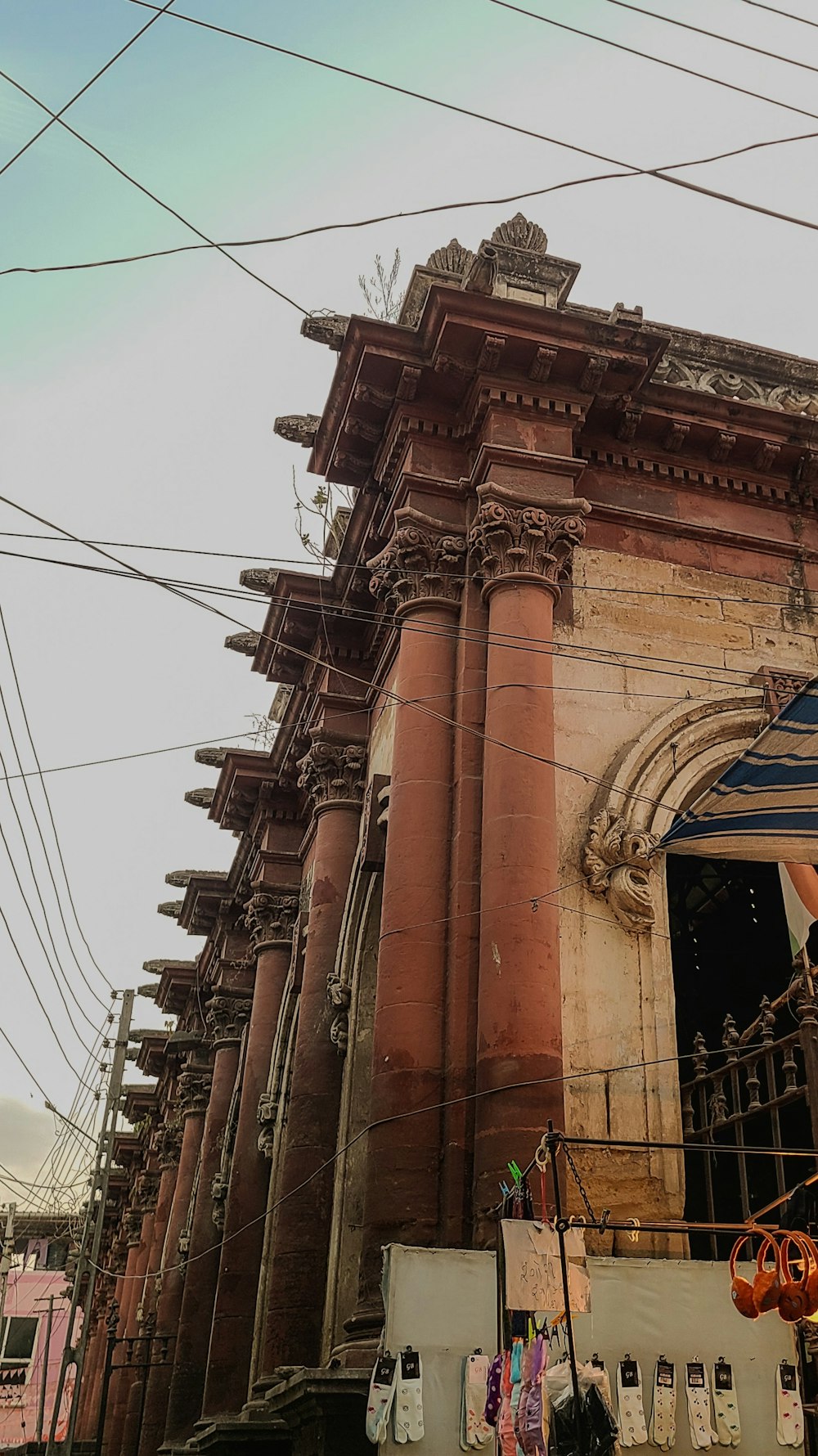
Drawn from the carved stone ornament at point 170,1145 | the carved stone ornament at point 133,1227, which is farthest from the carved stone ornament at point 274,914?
the carved stone ornament at point 133,1227

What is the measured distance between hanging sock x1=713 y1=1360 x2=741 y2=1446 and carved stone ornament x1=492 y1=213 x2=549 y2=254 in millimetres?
9684

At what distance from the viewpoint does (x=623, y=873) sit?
10852 millimetres

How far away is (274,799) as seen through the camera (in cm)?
2030

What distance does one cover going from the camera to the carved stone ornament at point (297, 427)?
15.5 m

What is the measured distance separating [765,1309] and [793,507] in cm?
881

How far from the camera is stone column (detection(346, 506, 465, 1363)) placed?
382 inches

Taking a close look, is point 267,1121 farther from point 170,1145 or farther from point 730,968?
point 170,1145

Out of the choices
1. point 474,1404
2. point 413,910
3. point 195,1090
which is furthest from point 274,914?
point 474,1404

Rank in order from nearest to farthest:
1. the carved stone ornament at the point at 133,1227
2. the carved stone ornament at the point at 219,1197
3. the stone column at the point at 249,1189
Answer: the stone column at the point at 249,1189, the carved stone ornament at the point at 219,1197, the carved stone ornament at the point at 133,1227

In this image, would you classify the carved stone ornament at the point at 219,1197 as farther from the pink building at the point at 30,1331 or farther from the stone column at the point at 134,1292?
the pink building at the point at 30,1331

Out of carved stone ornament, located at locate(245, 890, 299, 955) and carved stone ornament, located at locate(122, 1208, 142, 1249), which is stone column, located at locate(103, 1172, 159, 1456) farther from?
carved stone ornament, located at locate(245, 890, 299, 955)

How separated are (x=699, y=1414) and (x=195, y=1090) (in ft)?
62.2

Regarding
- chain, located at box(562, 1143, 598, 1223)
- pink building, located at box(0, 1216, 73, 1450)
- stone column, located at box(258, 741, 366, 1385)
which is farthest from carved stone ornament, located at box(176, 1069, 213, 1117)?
pink building, located at box(0, 1216, 73, 1450)

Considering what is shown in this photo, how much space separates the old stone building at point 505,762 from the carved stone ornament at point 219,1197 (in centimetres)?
248
